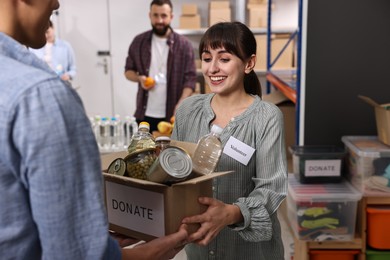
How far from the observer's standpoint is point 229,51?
158cm

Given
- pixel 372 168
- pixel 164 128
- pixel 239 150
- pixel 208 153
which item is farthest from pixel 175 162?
pixel 164 128

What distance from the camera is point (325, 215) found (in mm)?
2832

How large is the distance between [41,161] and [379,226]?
2.44 metres

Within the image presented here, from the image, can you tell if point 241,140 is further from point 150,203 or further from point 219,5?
point 219,5

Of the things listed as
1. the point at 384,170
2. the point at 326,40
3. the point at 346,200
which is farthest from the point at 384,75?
the point at 346,200

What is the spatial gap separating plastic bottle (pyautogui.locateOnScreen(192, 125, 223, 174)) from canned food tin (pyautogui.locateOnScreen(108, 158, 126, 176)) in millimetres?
204

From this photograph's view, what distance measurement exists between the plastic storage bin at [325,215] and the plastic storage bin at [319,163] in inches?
6.1

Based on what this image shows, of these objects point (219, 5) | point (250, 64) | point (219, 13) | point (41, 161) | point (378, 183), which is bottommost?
point (378, 183)

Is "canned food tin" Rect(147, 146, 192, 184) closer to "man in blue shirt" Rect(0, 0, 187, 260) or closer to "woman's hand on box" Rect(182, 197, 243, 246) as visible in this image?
"woman's hand on box" Rect(182, 197, 243, 246)

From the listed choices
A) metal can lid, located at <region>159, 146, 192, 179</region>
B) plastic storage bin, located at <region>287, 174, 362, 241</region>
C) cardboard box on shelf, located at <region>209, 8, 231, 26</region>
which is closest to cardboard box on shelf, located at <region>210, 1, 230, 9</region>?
cardboard box on shelf, located at <region>209, 8, 231, 26</region>

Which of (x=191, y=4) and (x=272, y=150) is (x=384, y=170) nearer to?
(x=272, y=150)

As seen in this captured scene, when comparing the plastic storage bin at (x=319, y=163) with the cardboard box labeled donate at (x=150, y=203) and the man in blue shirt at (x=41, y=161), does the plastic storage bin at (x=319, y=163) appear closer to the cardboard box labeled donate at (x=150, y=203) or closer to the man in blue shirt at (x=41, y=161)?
the cardboard box labeled donate at (x=150, y=203)

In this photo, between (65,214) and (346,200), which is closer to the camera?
(65,214)

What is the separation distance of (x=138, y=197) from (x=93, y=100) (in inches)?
238
